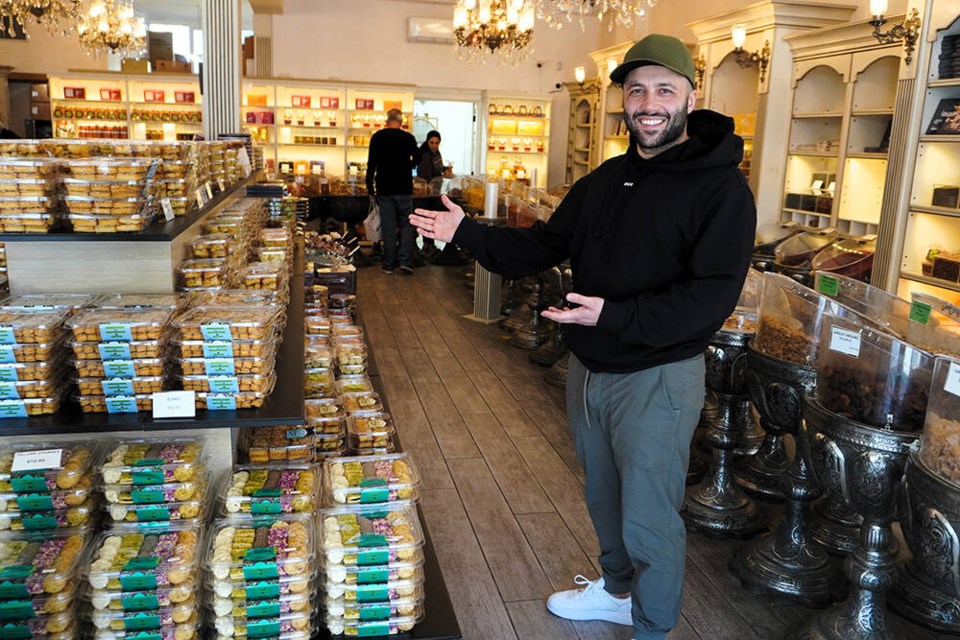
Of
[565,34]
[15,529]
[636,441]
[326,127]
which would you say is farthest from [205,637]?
[565,34]

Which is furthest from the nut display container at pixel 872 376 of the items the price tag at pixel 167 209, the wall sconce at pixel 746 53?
the wall sconce at pixel 746 53

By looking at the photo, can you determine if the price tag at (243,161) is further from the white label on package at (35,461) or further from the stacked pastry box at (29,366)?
the white label on package at (35,461)

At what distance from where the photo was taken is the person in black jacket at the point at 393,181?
9.11 meters

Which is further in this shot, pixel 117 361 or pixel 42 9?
pixel 42 9

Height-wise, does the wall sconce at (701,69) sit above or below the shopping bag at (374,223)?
above

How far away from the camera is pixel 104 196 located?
213 centimetres

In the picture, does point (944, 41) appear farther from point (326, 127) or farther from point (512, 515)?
point (326, 127)

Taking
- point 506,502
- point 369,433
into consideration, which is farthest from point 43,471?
point 506,502

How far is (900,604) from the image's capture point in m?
2.92

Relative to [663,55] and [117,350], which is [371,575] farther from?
[663,55]

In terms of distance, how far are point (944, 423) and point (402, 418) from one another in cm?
324

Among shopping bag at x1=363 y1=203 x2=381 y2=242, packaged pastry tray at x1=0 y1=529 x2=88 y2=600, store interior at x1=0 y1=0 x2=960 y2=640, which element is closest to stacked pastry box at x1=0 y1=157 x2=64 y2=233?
store interior at x1=0 y1=0 x2=960 y2=640

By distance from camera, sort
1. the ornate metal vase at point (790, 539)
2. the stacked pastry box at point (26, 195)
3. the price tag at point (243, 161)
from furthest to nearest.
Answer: the price tag at point (243, 161) → the ornate metal vase at point (790, 539) → the stacked pastry box at point (26, 195)

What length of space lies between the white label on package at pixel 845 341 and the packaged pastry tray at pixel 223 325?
1.66 metres
